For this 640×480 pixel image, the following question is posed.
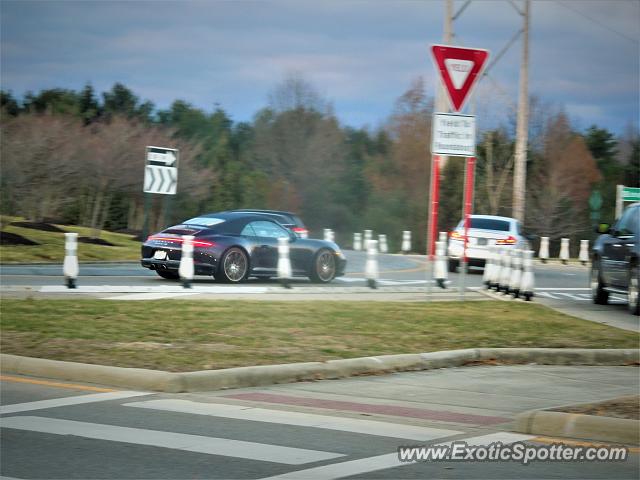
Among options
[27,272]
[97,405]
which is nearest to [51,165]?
[27,272]

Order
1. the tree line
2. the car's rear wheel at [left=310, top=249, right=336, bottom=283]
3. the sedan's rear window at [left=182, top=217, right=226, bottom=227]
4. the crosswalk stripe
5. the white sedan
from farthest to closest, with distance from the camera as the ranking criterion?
the tree line → the white sedan → the car's rear wheel at [left=310, top=249, right=336, bottom=283] → the sedan's rear window at [left=182, top=217, right=226, bottom=227] → the crosswalk stripe

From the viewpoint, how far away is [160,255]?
19516 millimetres

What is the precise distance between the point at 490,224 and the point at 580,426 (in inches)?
781

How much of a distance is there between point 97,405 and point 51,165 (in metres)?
36.2

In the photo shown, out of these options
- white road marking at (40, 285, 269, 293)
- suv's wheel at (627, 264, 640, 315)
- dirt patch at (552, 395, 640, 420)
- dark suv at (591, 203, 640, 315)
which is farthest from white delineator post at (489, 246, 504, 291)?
dirt patch at (552, 395, 640, 420)

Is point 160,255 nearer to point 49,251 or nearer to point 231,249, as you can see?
point 231,249

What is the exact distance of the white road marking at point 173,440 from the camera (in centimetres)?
650

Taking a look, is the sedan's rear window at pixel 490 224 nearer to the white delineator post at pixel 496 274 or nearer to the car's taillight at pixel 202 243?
the white delineator post at pixel 496 274

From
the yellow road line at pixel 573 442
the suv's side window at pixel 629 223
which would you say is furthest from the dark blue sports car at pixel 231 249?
the yellow road line at pixel 573 442

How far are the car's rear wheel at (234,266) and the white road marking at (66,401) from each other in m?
11.0

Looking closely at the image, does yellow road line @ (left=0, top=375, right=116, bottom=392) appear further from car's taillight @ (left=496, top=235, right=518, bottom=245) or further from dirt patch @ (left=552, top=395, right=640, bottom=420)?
car's taillight @ (left=496, top=235, right=518, bottom=245)

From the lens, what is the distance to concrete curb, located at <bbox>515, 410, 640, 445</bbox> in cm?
709

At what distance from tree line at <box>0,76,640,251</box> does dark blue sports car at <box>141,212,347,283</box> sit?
20.5 m

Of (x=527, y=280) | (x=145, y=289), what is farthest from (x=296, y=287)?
(x=527, y=280)
